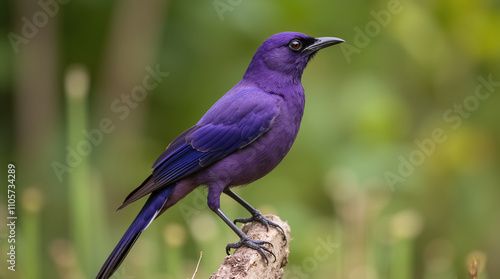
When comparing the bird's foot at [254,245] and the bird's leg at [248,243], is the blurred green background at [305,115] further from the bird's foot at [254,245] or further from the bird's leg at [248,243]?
the bird's foot at [254,245]

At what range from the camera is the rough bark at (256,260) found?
11.7 feet

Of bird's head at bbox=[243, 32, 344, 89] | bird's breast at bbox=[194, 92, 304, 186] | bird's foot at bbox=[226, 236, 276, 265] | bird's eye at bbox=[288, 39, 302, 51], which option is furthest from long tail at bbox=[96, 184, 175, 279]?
bird's eye at bbox=[288, 39, 302, 51]

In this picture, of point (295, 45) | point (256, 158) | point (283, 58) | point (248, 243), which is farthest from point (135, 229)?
point (295, 45)

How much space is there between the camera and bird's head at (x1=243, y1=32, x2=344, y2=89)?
187 inches

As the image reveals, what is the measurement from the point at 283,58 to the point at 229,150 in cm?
74

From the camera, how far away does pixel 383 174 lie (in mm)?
5520

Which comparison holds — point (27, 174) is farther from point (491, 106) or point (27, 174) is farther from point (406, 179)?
point (491, 106)

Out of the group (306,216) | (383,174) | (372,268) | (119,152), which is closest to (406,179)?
(383,174)

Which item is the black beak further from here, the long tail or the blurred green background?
the long tail

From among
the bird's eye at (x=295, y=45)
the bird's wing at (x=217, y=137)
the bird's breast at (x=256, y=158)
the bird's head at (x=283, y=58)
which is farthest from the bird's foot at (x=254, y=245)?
the bird's eye at (x=295, y=45)

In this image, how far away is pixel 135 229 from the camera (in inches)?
169

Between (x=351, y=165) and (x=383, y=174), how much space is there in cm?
24

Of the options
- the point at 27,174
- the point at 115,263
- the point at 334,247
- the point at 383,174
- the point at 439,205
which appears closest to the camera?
the point at 115,263

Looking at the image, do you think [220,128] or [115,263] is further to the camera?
[220,128]
